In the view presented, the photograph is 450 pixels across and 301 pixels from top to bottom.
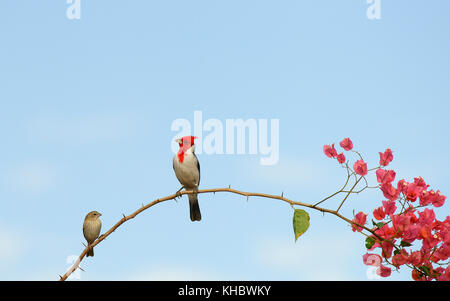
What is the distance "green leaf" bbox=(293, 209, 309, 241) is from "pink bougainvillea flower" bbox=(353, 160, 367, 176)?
0.62 meters

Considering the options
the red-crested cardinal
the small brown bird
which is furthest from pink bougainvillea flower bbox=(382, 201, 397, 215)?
the small brown bird

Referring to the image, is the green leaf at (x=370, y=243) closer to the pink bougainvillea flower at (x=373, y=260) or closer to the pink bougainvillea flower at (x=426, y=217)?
the pink bougainvillea flower at (x=373, y=260)

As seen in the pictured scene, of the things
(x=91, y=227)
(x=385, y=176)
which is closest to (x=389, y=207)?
(x=385, y=176)

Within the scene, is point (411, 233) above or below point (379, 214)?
below

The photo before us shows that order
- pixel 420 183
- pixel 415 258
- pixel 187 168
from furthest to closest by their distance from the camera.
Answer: pixel 187 168 < pixel 420 183 < pixel 415 258

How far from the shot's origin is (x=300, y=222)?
3461 mm

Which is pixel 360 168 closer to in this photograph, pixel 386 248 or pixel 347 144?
pixel 347 144

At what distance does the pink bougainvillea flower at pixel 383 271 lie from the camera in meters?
3.95

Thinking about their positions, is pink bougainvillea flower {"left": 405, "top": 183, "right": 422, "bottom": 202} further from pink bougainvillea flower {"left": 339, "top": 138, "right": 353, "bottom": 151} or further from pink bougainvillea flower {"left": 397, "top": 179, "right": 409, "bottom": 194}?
pink bougainvillea flower {"left": 339, "top": 138, "right": 353, "bottom": 151}

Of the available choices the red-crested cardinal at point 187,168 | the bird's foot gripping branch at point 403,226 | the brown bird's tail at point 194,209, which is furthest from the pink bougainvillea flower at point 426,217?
the brown bird's tail at point 194,209

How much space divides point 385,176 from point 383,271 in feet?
2.28

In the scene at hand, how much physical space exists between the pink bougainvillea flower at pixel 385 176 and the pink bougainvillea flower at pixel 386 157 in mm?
59

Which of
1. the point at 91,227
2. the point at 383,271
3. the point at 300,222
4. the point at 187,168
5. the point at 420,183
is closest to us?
the point at 300,222
